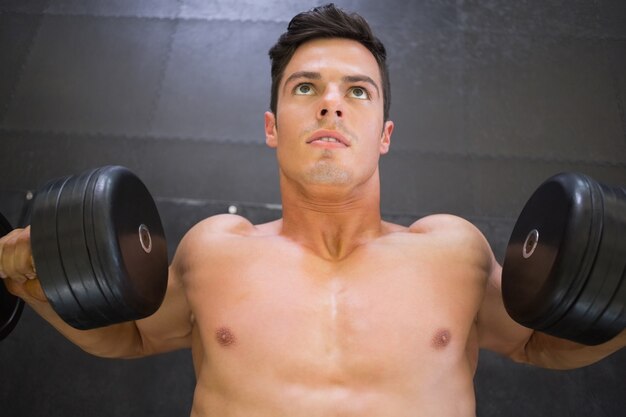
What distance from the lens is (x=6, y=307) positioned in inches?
79.9

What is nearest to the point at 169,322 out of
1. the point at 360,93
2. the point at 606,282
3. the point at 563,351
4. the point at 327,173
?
the point at 327,173

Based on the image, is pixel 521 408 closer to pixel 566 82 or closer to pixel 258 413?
pixel 258 413

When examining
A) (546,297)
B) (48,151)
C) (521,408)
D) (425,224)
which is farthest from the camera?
(48,151)

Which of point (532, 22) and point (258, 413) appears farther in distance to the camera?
point (532, 22)

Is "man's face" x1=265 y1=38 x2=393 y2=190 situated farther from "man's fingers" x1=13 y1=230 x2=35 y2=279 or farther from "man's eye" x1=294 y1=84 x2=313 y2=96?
"man's fingers" x1=13 y1=230 x2=35 y2=279

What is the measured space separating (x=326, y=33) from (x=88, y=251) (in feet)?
3.53

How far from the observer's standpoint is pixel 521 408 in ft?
8.58

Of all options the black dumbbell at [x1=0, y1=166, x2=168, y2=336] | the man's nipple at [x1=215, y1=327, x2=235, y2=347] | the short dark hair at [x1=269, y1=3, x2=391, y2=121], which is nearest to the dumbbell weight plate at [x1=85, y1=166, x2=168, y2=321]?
the black dumbbell at [x1=0, y1=166, x2=168, y2=336]

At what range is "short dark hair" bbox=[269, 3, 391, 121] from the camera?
229 centimetres

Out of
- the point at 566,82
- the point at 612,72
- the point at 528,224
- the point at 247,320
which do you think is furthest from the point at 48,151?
the point at 612,72

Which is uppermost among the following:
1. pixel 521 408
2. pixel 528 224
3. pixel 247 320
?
pixel 528 224

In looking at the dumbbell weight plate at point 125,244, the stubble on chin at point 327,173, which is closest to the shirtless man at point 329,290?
the stubble on chin at point 327,173

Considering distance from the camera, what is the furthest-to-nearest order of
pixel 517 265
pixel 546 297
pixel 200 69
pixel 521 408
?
pixel 200 69 → pixel 521 408 → pixel 517 265 → pixel 546 297

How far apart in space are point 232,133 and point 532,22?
1561mm
